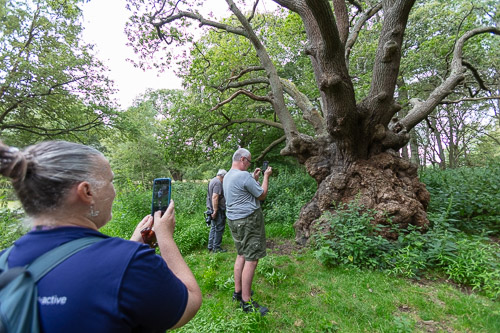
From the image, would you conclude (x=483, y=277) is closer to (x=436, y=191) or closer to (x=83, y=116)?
(x=436, y=191)

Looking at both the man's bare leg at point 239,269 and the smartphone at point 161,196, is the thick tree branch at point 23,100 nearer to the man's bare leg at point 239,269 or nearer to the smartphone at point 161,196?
the man's bare leg at point 239,269

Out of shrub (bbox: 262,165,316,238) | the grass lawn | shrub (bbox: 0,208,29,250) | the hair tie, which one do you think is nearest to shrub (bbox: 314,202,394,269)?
the grass lawn

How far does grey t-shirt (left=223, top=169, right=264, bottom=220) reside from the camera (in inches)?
122

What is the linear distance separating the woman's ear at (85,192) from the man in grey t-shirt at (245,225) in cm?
218

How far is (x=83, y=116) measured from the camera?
12461 millimetres

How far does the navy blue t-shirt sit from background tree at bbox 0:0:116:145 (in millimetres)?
11998

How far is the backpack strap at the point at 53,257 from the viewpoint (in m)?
0.77

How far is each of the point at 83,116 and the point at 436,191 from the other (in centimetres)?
1555

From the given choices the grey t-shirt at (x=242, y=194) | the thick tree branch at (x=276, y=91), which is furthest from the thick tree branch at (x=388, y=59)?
the grey t-shirt at (x=242, y=194)

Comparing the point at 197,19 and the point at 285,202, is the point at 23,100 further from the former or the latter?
the point at 285,202

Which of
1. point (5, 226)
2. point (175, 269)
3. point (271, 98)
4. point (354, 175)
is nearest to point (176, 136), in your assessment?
point (271, 98)

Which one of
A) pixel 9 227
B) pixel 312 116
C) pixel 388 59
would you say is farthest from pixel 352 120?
pixel 9 227

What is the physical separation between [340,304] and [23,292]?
3.20 meters

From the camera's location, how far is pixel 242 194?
3158 mm
